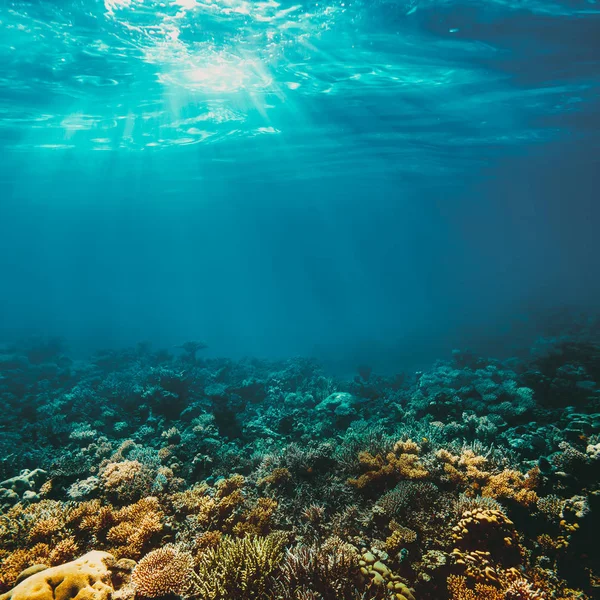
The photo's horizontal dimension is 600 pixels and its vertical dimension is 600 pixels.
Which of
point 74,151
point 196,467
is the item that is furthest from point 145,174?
point 196,467

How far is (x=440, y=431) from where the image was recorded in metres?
9.34

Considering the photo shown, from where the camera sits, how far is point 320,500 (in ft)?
21.2

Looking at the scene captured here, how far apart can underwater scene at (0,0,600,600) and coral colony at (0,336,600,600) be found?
40 mm

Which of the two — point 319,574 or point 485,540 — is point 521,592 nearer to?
point 485,540

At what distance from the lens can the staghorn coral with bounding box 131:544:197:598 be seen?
428 centimetres

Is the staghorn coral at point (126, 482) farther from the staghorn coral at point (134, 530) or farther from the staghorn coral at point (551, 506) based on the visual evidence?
the staghorn coral at point (551, 506)

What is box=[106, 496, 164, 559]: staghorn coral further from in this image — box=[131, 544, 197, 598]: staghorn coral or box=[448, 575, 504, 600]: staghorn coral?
box=[448, 575, 504, 600]: staghorn coral

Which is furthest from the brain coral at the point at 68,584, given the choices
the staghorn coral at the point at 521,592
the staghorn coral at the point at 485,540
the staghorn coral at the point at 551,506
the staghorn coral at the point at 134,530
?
the staghorn coral at the point at 551,506

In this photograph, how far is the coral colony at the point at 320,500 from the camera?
4496mm

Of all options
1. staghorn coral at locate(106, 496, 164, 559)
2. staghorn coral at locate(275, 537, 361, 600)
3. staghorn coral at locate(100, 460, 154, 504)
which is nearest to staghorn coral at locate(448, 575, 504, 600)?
staghorn coral at locate(275, 537, 361, 600)

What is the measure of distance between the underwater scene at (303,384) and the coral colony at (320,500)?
0.13ft

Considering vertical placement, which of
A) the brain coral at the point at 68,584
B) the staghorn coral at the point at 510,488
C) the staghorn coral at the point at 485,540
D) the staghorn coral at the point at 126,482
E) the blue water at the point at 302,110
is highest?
the blue water at the point at 302,110

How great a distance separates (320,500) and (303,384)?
1162 centimetres

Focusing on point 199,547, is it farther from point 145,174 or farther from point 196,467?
point 145,174
